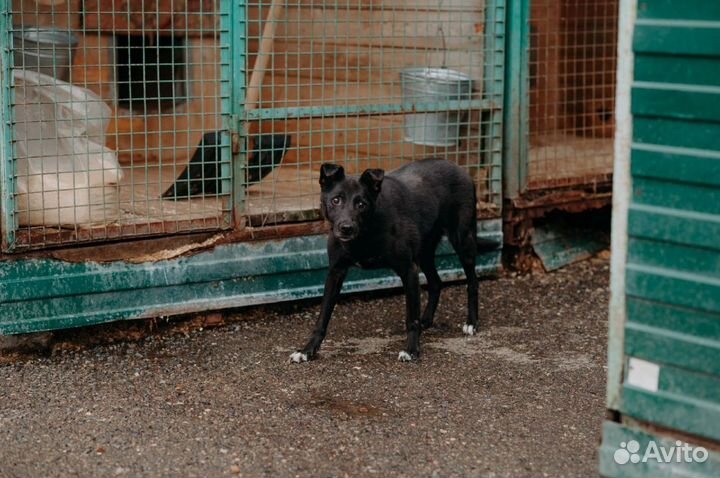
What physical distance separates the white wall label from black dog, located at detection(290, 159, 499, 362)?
89.7 inches

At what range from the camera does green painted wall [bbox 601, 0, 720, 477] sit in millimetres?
3627

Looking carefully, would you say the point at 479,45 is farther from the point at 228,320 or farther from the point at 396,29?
the point at 228,320

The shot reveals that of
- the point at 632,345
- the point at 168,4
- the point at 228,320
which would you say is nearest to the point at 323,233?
Result: the point at 228,320

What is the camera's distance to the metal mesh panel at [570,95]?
8141mm

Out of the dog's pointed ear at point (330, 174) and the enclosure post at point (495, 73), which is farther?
the enclosure post at point (495, 73)

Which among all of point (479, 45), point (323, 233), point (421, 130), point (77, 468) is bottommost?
point (77, 468)

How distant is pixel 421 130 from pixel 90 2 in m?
2.65


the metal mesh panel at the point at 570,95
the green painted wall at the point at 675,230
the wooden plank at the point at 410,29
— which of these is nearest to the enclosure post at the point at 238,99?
the wooden plank at the point at 410,29

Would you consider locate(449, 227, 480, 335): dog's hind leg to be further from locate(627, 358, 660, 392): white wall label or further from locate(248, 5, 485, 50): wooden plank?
locate(627, 358, 660, 392): white wall label

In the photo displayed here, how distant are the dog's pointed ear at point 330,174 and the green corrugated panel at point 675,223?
239 centimetres

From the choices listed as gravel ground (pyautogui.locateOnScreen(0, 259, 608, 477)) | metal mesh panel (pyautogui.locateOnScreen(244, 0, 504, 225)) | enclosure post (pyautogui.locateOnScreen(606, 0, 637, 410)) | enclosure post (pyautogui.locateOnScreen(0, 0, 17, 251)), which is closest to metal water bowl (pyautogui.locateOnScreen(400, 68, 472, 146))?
metal mesh panel (pyautogui.locateOnScreen(244, 0, 504, 225))

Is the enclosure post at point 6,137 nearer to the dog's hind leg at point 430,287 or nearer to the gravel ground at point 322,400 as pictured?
the gravel ground at point 322,400

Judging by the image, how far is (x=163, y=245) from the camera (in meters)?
6.50

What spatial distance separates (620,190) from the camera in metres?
3.87
